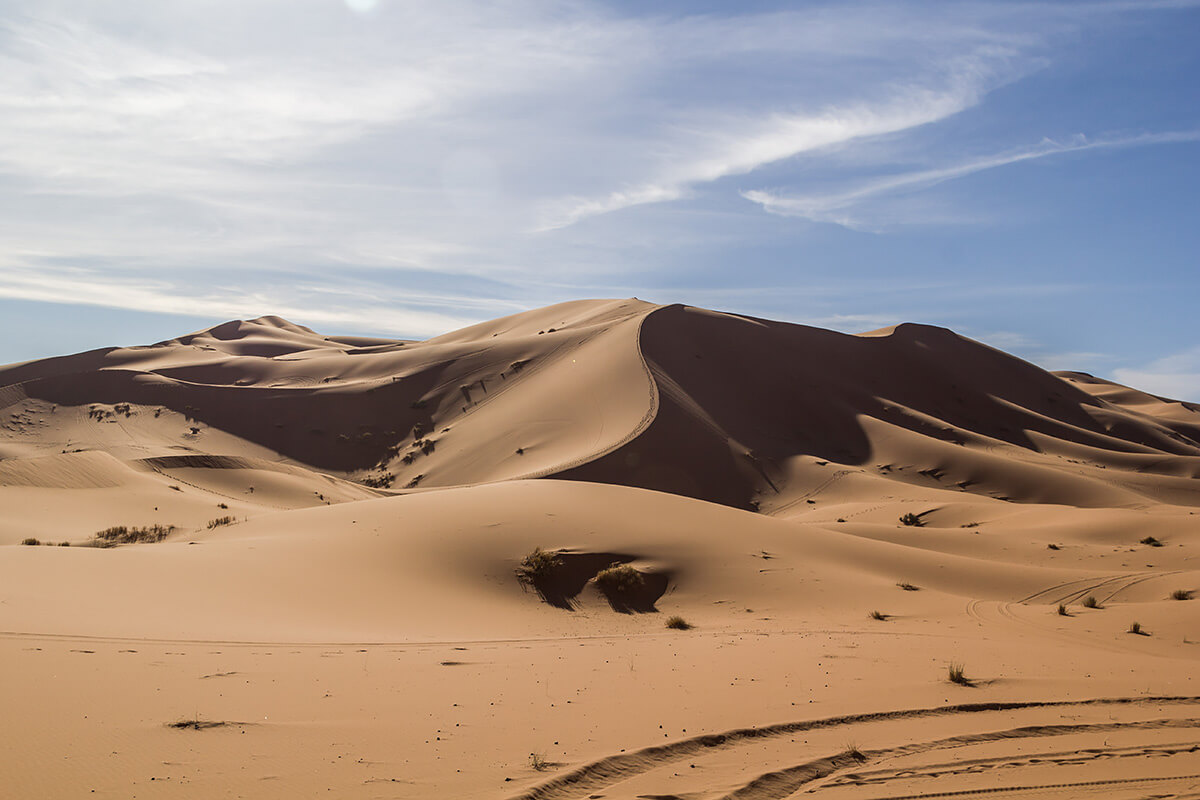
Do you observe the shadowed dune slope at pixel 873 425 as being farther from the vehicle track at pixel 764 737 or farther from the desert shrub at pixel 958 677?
the vehicle track at pixel 764 737

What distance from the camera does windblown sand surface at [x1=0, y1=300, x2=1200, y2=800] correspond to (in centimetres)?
552

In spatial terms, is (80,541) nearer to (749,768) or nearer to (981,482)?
(749,768)

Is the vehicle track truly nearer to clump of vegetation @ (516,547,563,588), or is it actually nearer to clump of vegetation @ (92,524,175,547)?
clump of vegetation @ (516,547,563,588)

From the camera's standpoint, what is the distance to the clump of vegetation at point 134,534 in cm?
1892

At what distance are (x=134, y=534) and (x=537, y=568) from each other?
11.3 meters

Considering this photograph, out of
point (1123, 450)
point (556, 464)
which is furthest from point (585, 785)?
point (1123, 450)

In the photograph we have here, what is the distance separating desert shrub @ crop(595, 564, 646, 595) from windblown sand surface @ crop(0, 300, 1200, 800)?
0.18ft

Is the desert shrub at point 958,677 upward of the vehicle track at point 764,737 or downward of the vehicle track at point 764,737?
downward

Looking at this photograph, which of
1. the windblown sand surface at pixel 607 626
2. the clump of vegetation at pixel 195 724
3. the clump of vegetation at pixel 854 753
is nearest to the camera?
the windblown sand surface at pixel 607 626

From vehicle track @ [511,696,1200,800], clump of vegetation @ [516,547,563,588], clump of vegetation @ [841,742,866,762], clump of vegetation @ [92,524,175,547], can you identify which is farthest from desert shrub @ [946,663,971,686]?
clump of vegetation @ [92,524,175,547]

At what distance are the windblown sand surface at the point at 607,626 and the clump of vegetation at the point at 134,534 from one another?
494 mm

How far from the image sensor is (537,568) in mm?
14688

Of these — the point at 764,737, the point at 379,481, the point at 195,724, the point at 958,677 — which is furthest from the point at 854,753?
the point at 379,481

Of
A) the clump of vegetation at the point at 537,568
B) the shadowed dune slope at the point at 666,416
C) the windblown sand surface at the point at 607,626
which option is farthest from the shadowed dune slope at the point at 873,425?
the clump of vegetation at the point at 537,568
